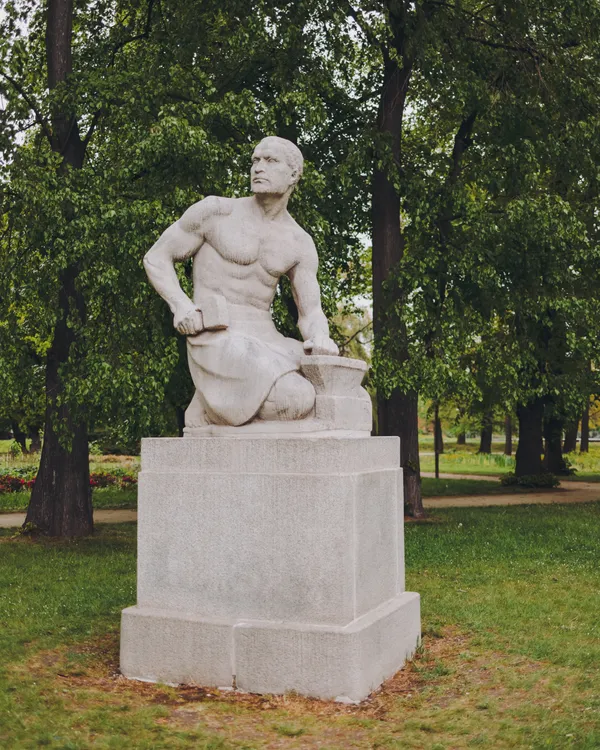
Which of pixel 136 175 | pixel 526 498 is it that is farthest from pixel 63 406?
pixel 526 498

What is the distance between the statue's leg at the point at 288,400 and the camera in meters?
6.12

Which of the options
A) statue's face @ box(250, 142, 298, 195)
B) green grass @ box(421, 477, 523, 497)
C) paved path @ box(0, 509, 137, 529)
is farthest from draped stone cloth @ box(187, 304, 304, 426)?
green grass @ box(421, 477, 523, 497)

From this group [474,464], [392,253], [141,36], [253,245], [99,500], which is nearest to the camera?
[253,245]

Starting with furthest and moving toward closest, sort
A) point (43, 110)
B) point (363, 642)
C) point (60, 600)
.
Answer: point (43, 110) → point (60, 600) → point (363, 642)

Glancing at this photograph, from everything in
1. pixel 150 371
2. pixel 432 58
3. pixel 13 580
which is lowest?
pixel 13 580

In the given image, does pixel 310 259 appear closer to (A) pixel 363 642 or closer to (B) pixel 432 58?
(A) pixel 363 642

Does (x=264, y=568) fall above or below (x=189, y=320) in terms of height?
below

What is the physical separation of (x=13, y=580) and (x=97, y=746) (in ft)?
19.4

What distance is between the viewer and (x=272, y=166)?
6.52 meters

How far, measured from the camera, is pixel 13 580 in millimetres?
10359

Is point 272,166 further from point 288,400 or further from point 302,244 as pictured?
point 288,400

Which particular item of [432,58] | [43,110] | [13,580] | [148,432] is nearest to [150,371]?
[148,432]

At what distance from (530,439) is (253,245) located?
19939 mm

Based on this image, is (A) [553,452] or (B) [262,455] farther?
(A) [553,452]
